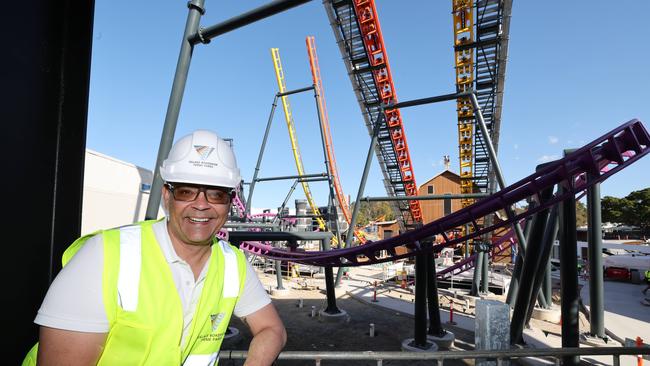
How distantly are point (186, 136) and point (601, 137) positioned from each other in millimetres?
5917

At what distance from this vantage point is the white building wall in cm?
1180

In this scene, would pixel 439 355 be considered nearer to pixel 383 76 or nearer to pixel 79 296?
pixel 79 296

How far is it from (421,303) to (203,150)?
18.3ft

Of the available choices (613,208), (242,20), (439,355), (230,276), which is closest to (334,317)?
(439,355)

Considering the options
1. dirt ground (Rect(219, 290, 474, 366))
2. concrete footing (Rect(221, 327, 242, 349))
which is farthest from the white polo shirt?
concrete footing (Rect(221, 327, 242, 349))

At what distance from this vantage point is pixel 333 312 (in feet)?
28.7

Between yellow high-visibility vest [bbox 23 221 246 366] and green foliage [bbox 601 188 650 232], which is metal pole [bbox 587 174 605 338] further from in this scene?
green foliage [bbox 601 188 650 232]

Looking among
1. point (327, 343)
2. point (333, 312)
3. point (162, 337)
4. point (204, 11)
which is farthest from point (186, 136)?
point (333, 312)

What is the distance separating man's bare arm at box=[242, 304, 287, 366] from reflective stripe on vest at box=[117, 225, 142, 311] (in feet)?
1.93

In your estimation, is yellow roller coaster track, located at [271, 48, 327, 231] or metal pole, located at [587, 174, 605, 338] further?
yellow roller coaster track, located at [271, 48, 327, 231]

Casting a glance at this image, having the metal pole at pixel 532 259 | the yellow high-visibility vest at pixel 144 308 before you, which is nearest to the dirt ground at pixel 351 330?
the metal pole at pixel 532 259

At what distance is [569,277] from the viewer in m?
4.71

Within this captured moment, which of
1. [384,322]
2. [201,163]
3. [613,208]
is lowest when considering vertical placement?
[384,322]

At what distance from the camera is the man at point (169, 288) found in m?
1.07
